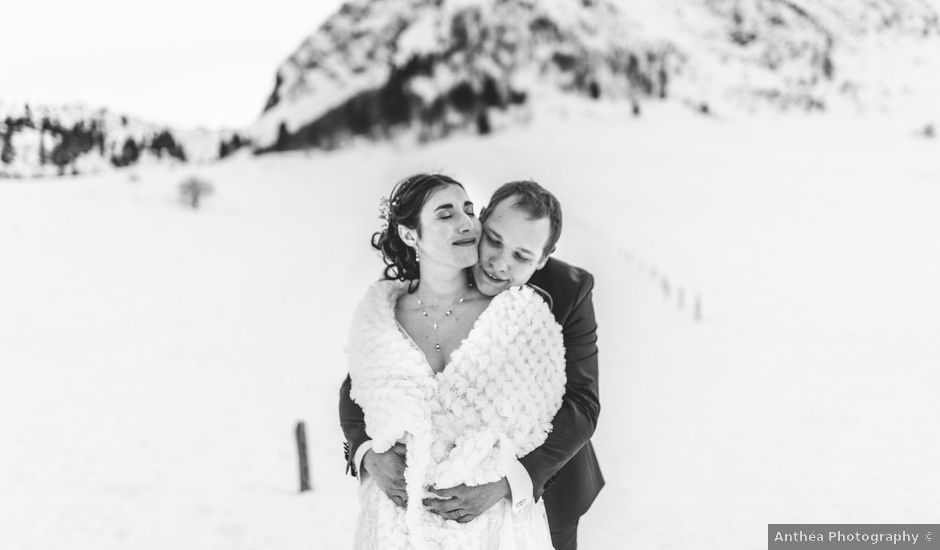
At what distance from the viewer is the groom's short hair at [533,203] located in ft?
5.38

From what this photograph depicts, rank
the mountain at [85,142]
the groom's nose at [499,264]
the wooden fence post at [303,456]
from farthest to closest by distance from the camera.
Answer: the mountain at [85,142] < the wooden fence post at [303,456] < the groom's nose at [499,264]

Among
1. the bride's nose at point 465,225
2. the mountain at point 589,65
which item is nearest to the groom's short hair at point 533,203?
the bride's nose at point 465,225

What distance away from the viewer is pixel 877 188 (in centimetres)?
2747

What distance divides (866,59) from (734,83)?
9.87m

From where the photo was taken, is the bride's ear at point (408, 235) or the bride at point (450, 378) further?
the bride's ear at point (408, 235)

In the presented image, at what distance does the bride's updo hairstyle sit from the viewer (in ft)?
5.53

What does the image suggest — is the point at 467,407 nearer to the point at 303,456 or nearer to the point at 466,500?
the point at 466,500

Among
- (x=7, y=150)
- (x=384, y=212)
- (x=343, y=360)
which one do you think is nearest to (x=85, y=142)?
(x=7, y=150)

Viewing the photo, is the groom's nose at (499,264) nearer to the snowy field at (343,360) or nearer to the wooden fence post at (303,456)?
the snowy field at (343,360)

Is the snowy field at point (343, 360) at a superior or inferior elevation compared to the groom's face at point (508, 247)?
inferior

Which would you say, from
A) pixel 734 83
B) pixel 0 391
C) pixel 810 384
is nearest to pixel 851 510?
pixel 810 384

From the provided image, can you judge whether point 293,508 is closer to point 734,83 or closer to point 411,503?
point 411,503

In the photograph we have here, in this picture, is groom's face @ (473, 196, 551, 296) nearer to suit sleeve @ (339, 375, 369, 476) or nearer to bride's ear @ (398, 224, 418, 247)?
bride's ear @ (398, 224, 418, 247)

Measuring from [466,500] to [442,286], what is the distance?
0.58m
